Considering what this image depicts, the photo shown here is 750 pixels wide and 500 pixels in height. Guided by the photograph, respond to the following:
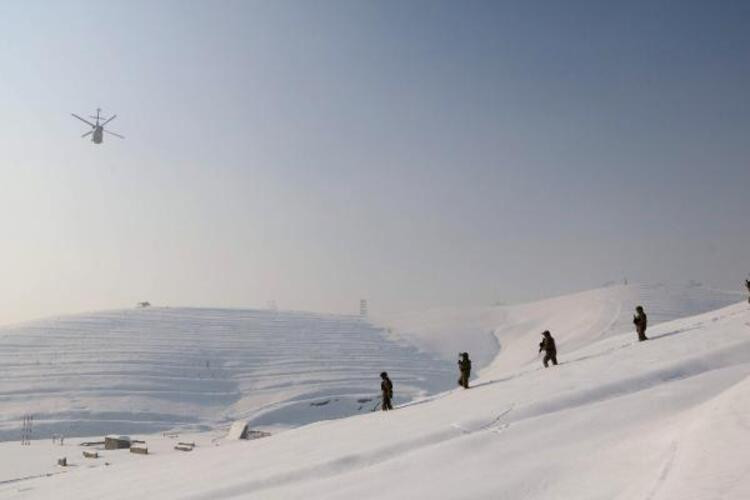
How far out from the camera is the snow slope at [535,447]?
7285 millimetres

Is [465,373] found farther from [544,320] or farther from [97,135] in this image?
[544,320]

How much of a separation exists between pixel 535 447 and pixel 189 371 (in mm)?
41345

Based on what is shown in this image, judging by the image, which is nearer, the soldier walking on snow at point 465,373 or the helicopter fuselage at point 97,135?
the soldier walking on snow at point 465,373

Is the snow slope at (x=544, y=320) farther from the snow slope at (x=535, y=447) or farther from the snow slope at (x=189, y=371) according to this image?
the snow slope at (x=535, y=447)

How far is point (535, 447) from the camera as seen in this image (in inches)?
359

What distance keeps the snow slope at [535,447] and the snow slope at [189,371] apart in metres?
23.7

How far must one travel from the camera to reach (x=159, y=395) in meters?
41.0

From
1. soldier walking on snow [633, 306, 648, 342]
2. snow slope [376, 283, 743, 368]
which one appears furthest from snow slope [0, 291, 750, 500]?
snow slope [376, 283, 743, 368]

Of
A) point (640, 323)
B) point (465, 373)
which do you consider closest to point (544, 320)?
point (640, 323)

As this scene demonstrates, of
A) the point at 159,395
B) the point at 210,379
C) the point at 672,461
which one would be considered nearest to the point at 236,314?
the point at 210,379

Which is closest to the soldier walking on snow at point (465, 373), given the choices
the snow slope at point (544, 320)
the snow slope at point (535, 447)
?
the snow slope at point (535, 447)

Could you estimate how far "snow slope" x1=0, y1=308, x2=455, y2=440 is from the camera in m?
38.1

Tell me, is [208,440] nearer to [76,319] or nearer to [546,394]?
[546,394]

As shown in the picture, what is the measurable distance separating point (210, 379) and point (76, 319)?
22847 mm
